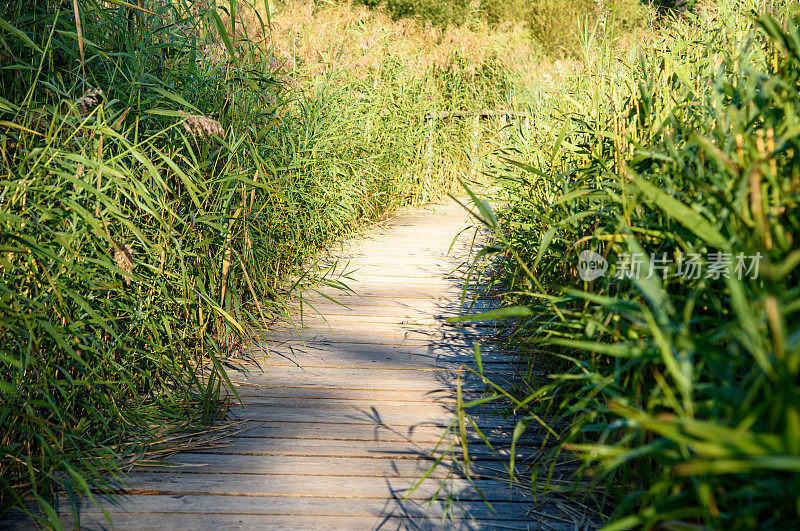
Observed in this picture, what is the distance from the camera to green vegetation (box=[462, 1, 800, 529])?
87 centimetres

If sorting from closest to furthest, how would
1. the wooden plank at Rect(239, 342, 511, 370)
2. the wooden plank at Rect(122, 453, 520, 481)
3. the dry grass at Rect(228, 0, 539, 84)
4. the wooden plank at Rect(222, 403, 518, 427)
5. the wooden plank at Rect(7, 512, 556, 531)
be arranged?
the wooden plank at Rect(7, 512, 556, 531) < the wooden plank at Rect(122, 453, 520, 481) < the wooden plank at Rect(222, 403, 518, 427) < the wooden plank at Rect(239, 342, 511, 370) < the dry grass at Rect(228, 0, 539, 84)

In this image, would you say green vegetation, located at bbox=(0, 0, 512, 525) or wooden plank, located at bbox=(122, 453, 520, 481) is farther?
wooden plank, located at bbox=(122, 453, 520, 481)

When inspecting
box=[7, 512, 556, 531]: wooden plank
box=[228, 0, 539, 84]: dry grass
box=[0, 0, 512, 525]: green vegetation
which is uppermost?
box=[228, 0, 539, 84]: dry grass

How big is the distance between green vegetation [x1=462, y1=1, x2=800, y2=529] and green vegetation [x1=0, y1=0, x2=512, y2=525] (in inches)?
47.0

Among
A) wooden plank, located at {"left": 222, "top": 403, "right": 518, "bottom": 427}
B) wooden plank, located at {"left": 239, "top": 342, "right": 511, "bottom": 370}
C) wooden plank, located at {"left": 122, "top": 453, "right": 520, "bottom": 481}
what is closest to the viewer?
wooden plank, located at {"left": 122, "top": 453, "right": 520, "bottom": 481}

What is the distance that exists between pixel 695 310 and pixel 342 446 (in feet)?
3.86

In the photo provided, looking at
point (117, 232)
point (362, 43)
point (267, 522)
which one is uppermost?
point (362, 43)

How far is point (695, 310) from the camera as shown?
1.51 m

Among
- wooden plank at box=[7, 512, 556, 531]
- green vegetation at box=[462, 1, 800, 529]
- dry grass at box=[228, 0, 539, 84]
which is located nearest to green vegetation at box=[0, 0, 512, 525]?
wooden plank at box=[7, 512, 556, 531]

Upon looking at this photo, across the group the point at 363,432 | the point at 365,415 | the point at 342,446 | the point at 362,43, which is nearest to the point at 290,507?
the point at 342,446

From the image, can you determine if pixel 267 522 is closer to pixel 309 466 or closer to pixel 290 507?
pixel 290 507

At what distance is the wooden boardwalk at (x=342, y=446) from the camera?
1.65 m

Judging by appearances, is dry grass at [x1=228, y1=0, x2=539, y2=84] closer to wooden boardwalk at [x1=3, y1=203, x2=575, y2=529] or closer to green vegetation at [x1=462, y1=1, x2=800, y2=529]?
wooden boardwalk at [x1=3, y1=203, x2=575, y2=529]

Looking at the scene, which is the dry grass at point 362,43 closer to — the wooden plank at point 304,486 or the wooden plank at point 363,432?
the wooden plank at point 363,432
